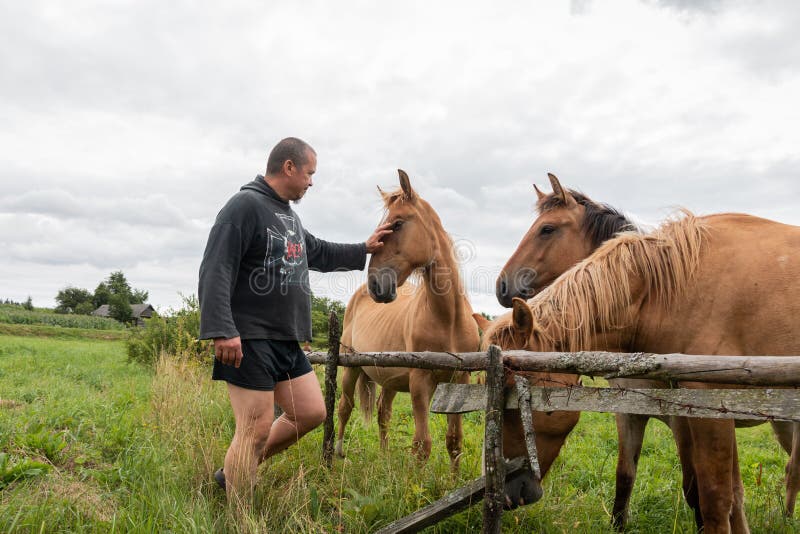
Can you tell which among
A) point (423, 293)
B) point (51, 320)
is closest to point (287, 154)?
point (423, 293)

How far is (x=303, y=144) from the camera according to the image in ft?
11.2

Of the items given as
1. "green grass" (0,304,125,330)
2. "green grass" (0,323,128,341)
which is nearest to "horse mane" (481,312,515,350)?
"green grass" (0,323,128,341)

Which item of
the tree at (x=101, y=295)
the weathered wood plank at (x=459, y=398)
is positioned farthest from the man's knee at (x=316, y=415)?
the tree at (x=101, y=295)

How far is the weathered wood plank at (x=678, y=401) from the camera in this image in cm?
205

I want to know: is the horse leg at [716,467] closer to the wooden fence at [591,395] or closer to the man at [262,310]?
the wooden fence at [591,395]

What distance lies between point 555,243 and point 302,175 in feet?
7.28

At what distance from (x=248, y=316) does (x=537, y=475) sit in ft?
5.86

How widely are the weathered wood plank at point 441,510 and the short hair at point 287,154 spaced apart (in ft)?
7.10

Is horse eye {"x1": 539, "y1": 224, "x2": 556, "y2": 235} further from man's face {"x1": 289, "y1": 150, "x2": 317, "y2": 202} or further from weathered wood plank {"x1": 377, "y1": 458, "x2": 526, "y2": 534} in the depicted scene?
weathered wood plank {"x1": 377, "y1": 458, "x2": 526, "y2": 534}

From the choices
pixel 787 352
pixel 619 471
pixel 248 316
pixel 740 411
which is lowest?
pixel 619 471

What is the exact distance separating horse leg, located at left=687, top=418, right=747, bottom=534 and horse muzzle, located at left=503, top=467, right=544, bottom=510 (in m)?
0.87

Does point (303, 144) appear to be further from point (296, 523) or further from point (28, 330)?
point (28, 330)

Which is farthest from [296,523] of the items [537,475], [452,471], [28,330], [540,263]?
[28,330]

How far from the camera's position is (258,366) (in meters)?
3.04
